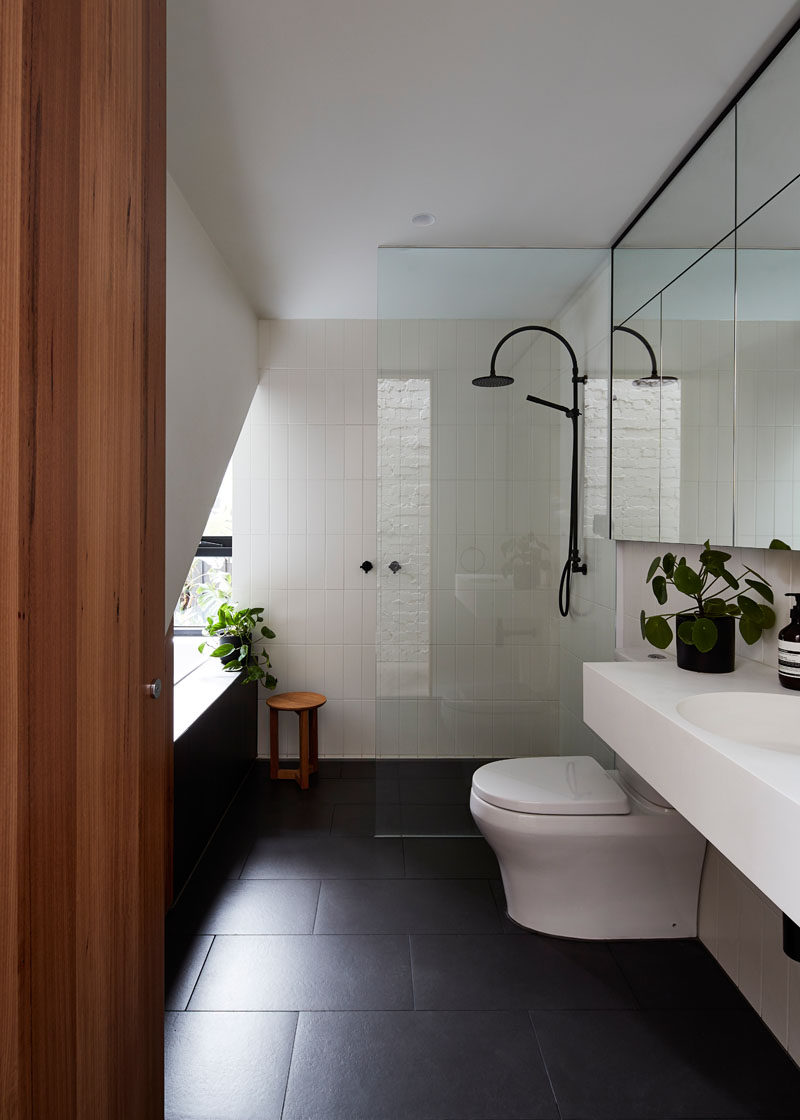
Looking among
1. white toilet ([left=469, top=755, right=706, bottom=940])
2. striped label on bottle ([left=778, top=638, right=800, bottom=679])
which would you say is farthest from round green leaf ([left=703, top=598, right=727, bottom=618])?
white toilet ([left=469, top=755, right=706, bottom=940])

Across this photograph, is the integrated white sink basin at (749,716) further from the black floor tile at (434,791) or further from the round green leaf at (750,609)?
the black floor tile at (434,791)

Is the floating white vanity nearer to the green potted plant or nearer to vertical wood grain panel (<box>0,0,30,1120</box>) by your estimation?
the green potted plant

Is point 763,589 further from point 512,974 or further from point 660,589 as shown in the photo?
point 512,974

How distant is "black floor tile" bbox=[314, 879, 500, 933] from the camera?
219 centimetres

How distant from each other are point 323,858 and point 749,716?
68.3 inches

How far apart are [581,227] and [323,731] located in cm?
275

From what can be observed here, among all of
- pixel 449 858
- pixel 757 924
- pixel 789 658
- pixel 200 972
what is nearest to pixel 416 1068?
pixel 200 972

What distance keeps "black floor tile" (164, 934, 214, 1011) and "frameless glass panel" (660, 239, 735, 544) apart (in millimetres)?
1936

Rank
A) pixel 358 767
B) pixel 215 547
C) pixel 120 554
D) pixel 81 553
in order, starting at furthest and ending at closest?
pixel 215 547, pixel 358 767, pixel 120 554, pixel 81 553

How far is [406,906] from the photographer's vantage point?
231cm

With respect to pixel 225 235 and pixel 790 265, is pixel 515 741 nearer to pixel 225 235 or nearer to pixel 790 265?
pixel 790 265

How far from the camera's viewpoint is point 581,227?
2.57 meters

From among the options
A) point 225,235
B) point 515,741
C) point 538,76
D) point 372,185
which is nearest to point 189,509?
point 225,235

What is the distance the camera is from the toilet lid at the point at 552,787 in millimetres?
2094
